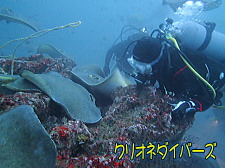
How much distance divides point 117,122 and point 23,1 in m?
187

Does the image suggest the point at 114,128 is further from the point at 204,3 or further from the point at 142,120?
the point at 204,3

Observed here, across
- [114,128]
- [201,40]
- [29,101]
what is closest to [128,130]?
[114,128]

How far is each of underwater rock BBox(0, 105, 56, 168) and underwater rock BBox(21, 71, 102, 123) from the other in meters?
1.04

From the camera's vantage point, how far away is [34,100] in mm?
2707

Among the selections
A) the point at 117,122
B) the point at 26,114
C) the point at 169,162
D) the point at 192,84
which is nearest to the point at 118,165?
the point at 117,122

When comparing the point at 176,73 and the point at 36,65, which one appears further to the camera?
the point at 36,65

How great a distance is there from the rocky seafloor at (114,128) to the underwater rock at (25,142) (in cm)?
28

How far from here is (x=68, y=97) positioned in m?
3.28

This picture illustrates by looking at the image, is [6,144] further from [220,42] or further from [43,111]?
[220,42]

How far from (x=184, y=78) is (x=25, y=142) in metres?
3.11

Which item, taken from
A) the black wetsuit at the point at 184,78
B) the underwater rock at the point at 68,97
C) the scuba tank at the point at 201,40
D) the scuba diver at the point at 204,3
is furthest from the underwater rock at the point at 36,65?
the scuba diver at the point at 204,3

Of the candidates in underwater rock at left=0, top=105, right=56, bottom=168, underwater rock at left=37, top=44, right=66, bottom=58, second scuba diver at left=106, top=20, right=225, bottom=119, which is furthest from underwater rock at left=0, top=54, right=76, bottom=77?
underwater rock at left=0, top=105, right=56, bottom=168

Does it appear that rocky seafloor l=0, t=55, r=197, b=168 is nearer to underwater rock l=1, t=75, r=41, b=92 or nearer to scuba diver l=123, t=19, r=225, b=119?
underwater rock l=1, t=75, r=41, b=92

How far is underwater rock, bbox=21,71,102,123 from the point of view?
Result: 3050 millimetres
